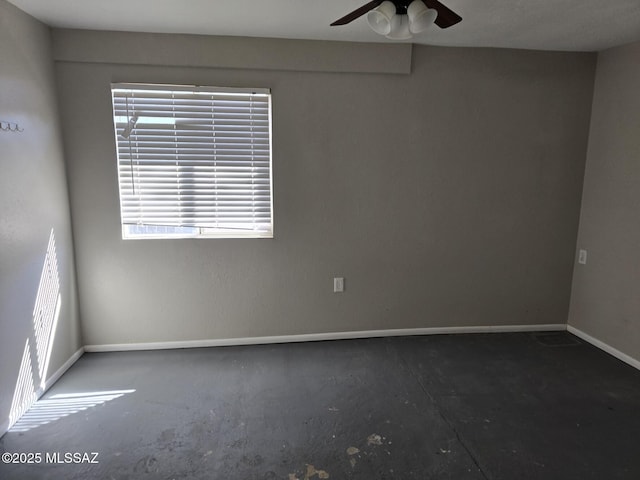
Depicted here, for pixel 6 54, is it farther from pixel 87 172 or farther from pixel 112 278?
pixel 112 278

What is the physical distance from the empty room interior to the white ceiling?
0.08 feet

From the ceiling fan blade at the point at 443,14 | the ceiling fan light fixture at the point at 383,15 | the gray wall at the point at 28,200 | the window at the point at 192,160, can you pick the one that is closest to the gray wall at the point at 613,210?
the ceiling fan blade at the point at 443,14

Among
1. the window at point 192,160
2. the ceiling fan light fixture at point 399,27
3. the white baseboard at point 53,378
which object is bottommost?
the white baseboard at point 53,378

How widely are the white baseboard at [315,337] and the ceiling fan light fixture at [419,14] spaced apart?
2346 mm

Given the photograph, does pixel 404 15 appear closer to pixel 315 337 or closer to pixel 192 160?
pixel 192 160

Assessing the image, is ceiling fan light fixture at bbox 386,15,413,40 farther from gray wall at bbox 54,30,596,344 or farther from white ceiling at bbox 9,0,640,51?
gray wall at bbox 54,30,596,344

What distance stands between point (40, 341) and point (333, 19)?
2.77 m

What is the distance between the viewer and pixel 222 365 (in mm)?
2783

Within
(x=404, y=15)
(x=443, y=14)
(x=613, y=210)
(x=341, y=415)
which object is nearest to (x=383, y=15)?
(x=404, y=15)

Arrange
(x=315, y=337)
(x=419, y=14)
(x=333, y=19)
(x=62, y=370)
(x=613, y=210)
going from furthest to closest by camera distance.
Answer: (x=315, y=337)
(x=613, y=210)
(x=62, y=370)
(x=333, y=19)
(x=419, y=14)

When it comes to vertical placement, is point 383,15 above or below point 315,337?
above

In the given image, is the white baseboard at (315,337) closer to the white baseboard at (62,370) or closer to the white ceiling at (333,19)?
the white baseboard at (62,370)

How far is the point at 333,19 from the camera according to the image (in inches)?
93.4

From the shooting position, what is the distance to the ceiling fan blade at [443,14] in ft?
5.17
